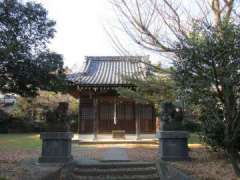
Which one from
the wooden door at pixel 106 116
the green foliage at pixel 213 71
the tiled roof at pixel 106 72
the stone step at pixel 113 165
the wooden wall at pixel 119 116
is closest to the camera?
the green foliage at pixel 213 71

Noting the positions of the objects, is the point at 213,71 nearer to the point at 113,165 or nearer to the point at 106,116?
the point at 113,165

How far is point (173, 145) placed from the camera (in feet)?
39.6

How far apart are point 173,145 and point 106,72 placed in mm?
13084

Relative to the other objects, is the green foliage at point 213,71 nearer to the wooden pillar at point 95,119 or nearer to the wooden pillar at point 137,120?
the wooden pillar at point 137,120

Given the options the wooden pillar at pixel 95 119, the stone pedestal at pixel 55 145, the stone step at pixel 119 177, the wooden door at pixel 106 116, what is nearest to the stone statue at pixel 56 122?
the stone pedestal at pixel 55 145

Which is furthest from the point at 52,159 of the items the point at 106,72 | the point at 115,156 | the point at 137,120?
the point at 106,72

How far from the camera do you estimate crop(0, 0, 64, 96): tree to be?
890 centimetres

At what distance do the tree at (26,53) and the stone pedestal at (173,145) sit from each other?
13.4 feet

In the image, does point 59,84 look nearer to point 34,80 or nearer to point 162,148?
point 34,80

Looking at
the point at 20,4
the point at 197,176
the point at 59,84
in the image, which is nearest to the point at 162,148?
the point at 197,176

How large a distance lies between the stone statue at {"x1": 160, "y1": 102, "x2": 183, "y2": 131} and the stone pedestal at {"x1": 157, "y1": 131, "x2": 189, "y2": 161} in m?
0.22

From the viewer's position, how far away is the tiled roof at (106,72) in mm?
20688

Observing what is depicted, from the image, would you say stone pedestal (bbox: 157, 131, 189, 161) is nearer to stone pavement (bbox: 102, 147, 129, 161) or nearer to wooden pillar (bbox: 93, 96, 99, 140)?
stone pavement (bbox: 102, 147, 129, 161)

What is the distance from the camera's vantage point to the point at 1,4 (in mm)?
8969
